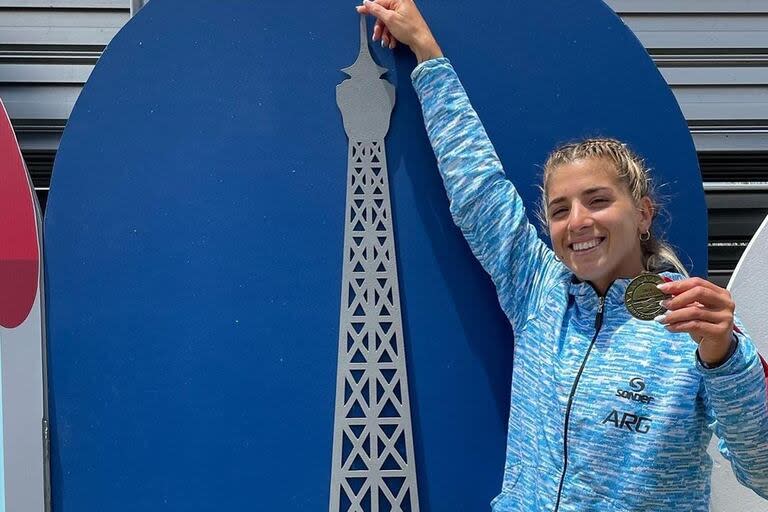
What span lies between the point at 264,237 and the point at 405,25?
709mm

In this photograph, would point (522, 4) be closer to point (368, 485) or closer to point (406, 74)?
point (406, 74)

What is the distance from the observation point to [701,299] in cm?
168

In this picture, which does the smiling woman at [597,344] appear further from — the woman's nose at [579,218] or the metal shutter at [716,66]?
the metal shutter at [716,66]

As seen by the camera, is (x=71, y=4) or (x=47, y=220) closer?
(x=47, y=220)

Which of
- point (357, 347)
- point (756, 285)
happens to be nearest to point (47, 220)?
point (357, 347)

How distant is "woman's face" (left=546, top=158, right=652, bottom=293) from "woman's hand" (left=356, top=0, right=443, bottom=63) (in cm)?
56

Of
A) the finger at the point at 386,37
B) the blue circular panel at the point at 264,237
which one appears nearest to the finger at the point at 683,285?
the blue circular panel at the point at 264,237

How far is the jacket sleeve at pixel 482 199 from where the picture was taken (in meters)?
2.33

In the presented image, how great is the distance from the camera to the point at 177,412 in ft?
8.13

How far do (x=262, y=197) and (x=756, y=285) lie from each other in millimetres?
1454

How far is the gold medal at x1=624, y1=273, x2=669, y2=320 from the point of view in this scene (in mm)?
1827

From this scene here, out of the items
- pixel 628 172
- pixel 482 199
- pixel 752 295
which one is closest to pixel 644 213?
pixel 628 172

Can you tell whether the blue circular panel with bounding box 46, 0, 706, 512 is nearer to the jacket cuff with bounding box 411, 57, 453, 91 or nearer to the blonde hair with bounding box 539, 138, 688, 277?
the jacket cuff with bounding box 411, 57, 453, 91

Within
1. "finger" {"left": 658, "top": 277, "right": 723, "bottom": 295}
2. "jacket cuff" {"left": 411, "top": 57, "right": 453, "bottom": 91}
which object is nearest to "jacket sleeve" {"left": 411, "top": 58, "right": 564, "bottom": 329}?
"jacket cuff" {"left": 411, "top": 57, "right": 453, "bottom": 91}
